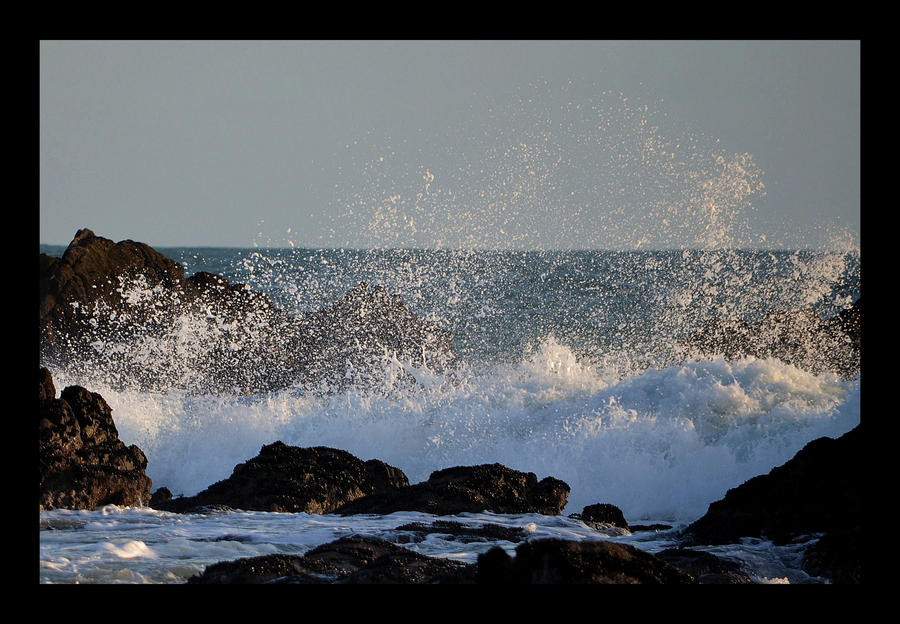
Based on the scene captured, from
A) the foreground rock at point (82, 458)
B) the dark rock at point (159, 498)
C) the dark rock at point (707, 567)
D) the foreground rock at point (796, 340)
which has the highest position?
the foreground rock at point (796, 340)

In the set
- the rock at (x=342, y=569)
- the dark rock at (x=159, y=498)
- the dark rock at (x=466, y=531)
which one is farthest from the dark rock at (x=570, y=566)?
the dark rock at (x=159, y=498)

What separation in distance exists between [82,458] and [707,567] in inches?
193

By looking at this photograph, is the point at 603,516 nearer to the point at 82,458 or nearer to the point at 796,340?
the point at 82,458

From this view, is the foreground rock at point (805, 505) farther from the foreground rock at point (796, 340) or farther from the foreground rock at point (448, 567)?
the foreground rock at point (796, 340)

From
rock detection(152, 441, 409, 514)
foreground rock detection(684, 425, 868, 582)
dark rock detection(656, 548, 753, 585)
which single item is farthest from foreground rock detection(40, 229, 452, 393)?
dark rock detection(656, 548, 753, 585)

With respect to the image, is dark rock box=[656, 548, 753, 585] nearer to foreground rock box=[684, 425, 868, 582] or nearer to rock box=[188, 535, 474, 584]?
foreground rock box=[684, 425, 868, 582]

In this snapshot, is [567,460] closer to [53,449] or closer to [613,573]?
[53,449]

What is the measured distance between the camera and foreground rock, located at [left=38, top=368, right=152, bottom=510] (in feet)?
24.2

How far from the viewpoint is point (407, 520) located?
7.13 metres

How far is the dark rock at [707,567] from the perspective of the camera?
18.4 ft

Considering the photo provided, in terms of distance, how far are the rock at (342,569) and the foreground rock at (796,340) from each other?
10520 mm

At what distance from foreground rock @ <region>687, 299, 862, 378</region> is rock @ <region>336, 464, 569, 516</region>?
8016 mm

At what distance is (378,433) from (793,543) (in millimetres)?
6422
